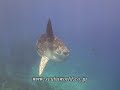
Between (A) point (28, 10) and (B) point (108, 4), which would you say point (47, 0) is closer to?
(A) point (28, 10)

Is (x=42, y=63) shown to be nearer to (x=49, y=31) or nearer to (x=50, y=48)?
(x=50, y=48)

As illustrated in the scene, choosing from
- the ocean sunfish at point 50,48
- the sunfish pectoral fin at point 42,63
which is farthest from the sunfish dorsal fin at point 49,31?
the sunfish pectoral fin at point 42,63

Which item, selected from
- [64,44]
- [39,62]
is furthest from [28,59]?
[64,44]

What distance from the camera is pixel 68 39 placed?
148 inches

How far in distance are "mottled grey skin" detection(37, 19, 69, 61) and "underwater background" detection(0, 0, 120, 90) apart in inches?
1.7

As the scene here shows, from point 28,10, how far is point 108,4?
75 cm

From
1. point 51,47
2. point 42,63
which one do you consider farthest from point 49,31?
point 42,63

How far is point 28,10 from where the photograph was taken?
12.3ft

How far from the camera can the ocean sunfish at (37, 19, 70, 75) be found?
148 inches

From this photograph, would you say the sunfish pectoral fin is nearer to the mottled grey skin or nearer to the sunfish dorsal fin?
the mottled grey skin

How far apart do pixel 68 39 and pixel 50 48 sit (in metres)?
0.19

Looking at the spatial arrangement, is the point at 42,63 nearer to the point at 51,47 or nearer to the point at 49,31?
the point at 51,47

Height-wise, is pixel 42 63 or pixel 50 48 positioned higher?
pixel 50 48

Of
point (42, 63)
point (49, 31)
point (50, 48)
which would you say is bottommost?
point (42, 63)
